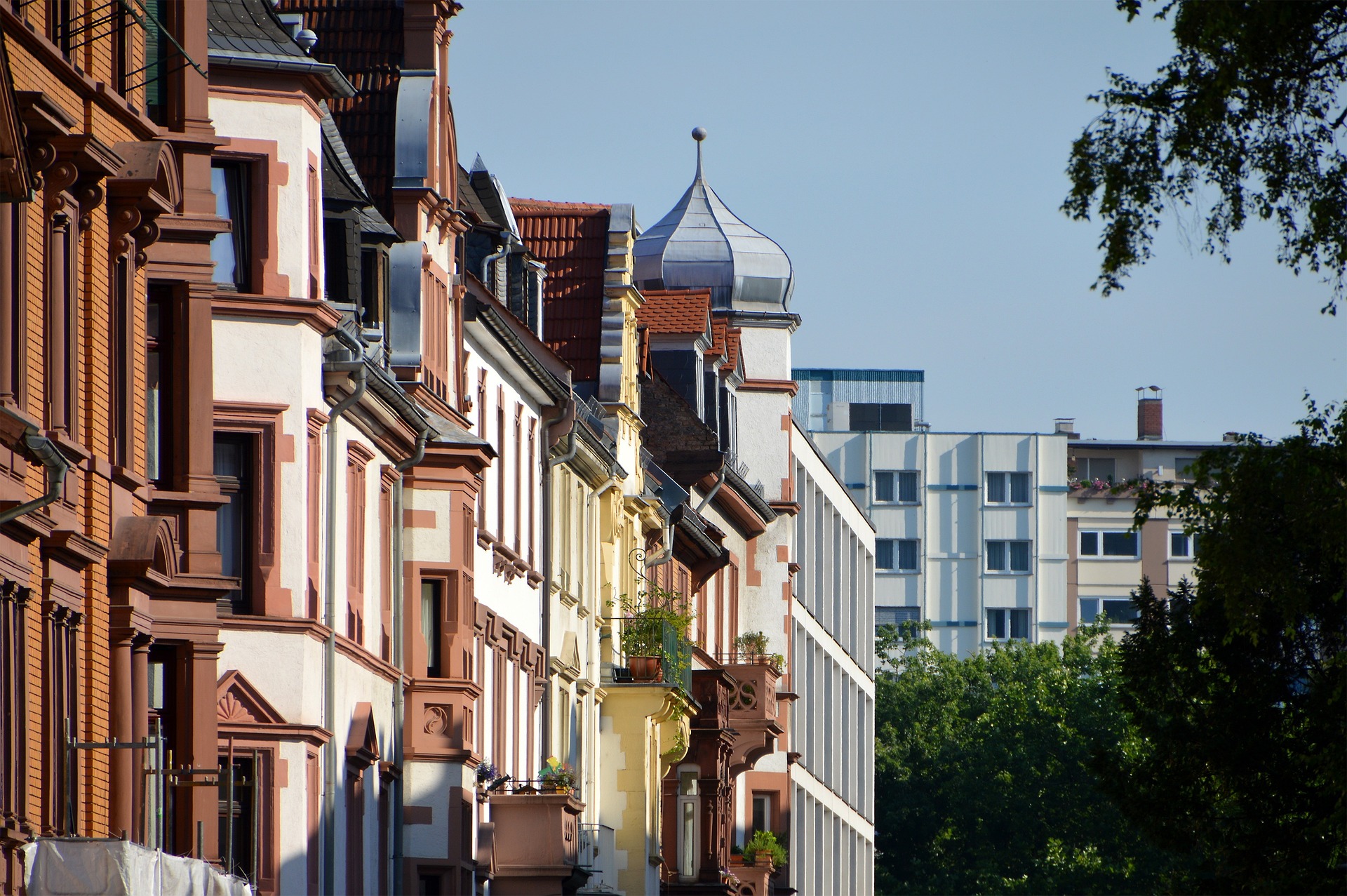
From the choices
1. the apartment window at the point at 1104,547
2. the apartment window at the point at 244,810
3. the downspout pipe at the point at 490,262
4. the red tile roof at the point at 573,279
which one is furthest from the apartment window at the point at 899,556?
the apartment window at the point at 244,810

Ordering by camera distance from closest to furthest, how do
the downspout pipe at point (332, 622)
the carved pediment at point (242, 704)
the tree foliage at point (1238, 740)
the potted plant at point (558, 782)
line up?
the carved pediment at point (242, 704) < the downspout pipe at point (332, 622) < the tree foliage at point (1238, 740) < the potted plant at point (558, 782)

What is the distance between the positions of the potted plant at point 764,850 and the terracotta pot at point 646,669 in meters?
16.6

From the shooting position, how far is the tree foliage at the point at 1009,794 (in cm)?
9225

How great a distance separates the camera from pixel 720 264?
7050 centimetres

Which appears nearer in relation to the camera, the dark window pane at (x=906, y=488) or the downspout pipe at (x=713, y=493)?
the downspout pipe at (x=713, y=493)

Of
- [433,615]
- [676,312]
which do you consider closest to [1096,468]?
[676,312]

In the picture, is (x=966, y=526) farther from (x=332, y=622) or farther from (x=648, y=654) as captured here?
(x=332, y=622)

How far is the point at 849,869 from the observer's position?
84938 mm

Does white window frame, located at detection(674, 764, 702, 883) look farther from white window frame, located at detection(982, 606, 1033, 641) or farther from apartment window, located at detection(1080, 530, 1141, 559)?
apartment window, located at detection(1080, 530, 1141, 559)

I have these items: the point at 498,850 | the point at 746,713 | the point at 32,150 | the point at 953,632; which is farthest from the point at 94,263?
the point at 953,632

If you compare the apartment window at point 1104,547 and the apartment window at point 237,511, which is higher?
the apartment window at point 1104,547

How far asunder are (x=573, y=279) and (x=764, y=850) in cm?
1785

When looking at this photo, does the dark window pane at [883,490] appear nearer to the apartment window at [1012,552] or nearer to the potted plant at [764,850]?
the apartment window at [1012,552]

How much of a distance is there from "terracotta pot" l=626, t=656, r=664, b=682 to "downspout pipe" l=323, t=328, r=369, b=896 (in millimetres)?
16360
